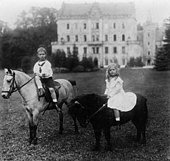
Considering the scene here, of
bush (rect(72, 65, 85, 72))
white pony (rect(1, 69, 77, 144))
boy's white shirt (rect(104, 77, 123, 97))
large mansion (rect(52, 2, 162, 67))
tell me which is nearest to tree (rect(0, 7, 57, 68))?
large mansion (rect(52, 2, 162, 67))

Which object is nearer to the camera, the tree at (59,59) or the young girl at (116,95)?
the young girl at (116,95)

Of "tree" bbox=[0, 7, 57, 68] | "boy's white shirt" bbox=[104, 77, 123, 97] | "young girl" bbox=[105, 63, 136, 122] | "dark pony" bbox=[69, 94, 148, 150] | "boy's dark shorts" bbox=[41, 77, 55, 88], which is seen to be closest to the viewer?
"dark pony" bbox=[69, 94, 148, 150]

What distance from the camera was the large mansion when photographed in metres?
77.7

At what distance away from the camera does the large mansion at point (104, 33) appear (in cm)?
7769

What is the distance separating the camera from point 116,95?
7.35 m

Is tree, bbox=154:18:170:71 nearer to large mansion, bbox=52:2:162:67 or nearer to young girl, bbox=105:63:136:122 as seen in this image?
large mansion, bbox=52:2:162:67

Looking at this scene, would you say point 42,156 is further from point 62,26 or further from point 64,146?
point 62,26

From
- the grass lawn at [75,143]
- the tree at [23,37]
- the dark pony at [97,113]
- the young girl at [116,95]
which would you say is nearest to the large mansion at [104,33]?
the tree at [23,37]

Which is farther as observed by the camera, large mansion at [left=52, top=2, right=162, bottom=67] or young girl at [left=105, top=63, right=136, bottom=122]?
Result: large mansion at [left=52, top=2, right=162, bottom=67]

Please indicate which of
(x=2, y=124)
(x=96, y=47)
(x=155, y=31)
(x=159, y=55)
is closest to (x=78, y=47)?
(x=96, y=47)

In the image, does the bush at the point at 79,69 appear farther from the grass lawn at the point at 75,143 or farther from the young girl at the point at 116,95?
the young girl at the point at 116,95

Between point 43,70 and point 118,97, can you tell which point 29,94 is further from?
point 118,97

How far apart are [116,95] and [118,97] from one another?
0.26 feet

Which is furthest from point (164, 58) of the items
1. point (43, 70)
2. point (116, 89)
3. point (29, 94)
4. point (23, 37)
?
point (29, 94)
